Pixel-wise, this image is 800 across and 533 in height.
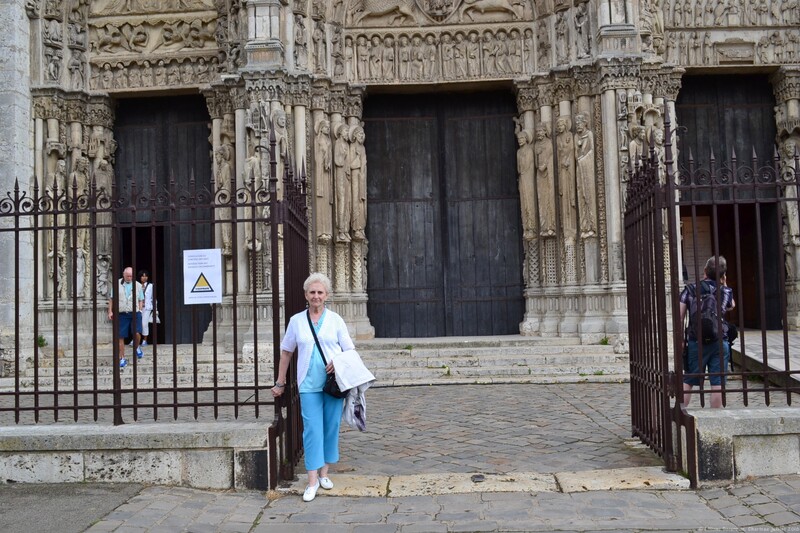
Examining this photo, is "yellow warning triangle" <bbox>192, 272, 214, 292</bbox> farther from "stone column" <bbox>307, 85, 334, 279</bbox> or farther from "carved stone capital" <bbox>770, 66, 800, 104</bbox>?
"carved stone capital" <bbox>770, 66, 800, 104</bbox>

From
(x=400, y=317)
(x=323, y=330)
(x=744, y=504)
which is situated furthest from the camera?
(x=400, y=317)

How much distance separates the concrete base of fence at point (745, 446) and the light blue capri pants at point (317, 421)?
2.60m

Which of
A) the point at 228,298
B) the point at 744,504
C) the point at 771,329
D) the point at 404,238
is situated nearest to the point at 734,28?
the point at 771,329

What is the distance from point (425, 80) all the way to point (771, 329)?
311 inches

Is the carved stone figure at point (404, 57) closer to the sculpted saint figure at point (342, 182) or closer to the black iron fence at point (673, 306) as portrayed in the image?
the sculpted saint figure at point (342, 182)

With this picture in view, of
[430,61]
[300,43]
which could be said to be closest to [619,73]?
[430,61]

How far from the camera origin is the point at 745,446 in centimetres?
573

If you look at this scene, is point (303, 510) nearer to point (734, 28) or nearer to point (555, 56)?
point (555, 56)

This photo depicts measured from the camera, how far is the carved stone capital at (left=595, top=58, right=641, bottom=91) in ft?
43.4

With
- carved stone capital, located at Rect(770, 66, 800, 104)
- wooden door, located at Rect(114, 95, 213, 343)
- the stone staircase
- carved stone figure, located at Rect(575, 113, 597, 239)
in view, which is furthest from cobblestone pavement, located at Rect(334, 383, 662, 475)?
carved stone capital, located at Rect(770, 66, 800, 104)

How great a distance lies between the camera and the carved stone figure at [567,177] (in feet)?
44.8

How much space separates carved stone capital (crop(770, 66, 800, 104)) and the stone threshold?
10855 millimetres

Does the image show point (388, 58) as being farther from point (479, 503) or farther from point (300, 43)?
point (479, 503)

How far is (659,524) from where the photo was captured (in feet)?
15.7
